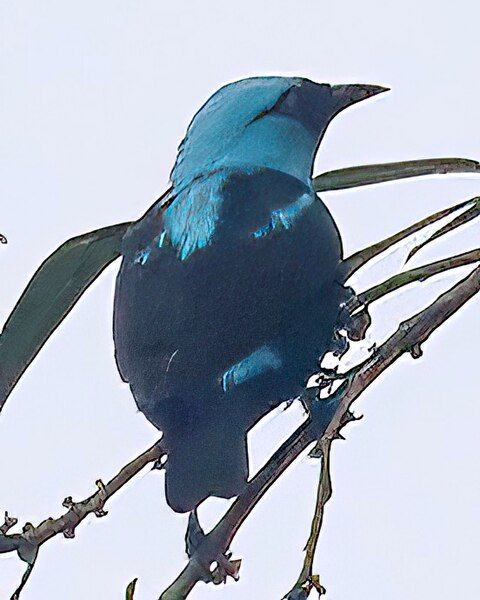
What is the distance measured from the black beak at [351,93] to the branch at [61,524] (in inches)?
5.9

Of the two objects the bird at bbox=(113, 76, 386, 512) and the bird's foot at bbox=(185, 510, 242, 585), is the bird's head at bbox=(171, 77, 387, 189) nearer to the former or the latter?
the bird at bbox=(113, 76, 386, 512)

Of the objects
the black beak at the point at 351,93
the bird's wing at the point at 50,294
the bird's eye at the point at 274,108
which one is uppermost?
the bird's wing at the point at 50,294

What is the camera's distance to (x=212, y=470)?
42cm

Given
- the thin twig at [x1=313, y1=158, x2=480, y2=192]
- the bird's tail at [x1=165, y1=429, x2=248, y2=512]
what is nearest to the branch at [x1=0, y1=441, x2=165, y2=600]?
the bird's tail at [x1=165, y1=429, x2=248, y2=512]

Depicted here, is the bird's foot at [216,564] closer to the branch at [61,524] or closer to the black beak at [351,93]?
the branch at [61,524]

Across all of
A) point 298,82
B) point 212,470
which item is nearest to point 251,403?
point 212,470

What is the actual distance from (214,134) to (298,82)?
1.5 inches

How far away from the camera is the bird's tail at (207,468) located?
420 mm

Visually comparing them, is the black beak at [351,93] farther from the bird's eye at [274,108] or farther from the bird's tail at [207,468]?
the bird's tail at [207,468]

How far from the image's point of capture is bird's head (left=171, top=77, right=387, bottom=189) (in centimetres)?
45

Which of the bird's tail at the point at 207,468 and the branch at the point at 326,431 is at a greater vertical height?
the bird's tail at the point at 207,468

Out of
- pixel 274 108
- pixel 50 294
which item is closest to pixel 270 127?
pixel 274 108

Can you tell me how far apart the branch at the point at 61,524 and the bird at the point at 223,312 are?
33 mm

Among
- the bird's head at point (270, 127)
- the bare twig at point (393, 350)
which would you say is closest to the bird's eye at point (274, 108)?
the bird's head at point (270, 127)
